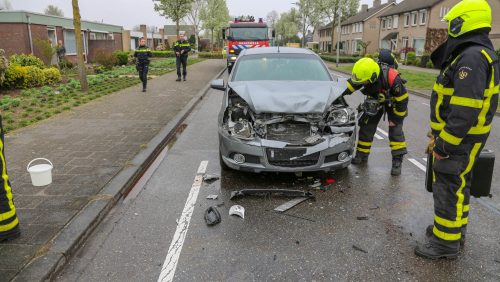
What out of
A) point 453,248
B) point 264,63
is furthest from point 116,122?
point 453,248

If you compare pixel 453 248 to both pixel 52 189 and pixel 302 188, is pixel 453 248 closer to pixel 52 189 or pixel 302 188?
pixel 302 188

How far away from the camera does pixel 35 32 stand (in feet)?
Answer: 78.8

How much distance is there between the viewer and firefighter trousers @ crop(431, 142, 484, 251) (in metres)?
3.23

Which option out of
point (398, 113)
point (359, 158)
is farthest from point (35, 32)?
point (398, 113)

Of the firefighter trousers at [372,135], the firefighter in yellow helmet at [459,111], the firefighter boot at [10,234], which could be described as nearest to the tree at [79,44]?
the firefighter trousers at [372,135]

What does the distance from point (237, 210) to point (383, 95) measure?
269cm

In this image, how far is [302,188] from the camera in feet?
16.7

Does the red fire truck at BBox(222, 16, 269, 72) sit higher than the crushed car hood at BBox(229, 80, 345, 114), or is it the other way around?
the red fire truck at BBox(222, 16, 269, 72)

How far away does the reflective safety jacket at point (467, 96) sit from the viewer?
2.95 m

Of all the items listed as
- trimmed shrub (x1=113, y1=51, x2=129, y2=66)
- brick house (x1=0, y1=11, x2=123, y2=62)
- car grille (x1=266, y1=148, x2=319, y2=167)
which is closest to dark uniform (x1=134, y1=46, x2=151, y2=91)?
car grille (x1=266, y1=148, x2=319, y2=167)

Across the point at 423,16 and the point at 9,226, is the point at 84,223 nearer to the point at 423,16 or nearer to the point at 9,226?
the point at 9,226

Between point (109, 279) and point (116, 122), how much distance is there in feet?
19.7

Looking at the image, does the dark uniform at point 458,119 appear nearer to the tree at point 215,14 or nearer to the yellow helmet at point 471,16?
the yellow helmet at point 471,16

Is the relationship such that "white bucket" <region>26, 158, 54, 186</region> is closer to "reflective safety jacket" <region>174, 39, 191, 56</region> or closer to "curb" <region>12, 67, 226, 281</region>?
"curb" <region>12, 67, 226, 281</region>
